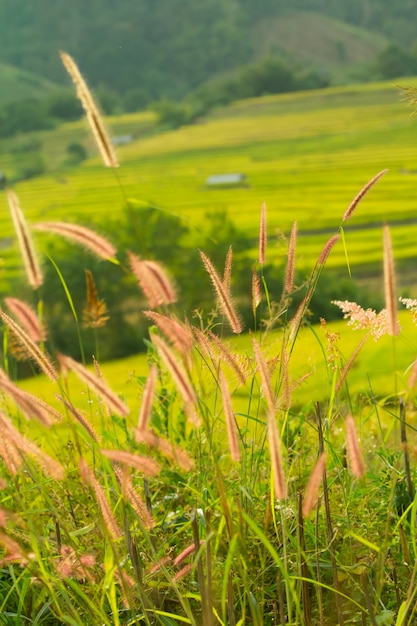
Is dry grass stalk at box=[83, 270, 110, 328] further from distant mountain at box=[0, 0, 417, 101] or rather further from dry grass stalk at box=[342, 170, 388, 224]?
distant mountain at box=[0, 0, 417, 101]

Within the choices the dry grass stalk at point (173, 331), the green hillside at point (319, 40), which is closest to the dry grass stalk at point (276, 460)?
the dry grass stalk at point (173, 331)

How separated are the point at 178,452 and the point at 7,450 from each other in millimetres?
271

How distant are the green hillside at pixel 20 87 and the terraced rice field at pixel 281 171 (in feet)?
8.21

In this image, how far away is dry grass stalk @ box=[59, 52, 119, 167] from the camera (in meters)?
1.17

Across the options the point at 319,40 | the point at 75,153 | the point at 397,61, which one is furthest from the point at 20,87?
the point at 397,61

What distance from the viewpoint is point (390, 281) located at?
89 centimetres

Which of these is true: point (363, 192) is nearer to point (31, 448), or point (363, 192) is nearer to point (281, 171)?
point (31, 448)

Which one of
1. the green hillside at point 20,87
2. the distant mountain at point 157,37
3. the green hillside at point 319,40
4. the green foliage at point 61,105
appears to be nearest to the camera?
the green foliage at point 61,105

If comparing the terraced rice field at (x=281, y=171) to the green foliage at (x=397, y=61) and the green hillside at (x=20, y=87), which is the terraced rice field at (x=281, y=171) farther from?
the green hillside at (x=20, y=87)

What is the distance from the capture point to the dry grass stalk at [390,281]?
845 millimetres

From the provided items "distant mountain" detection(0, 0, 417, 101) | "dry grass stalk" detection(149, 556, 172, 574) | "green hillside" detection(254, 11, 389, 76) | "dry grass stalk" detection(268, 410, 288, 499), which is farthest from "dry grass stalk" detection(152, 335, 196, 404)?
"green hillside" detection(254, 11, 389, 76)

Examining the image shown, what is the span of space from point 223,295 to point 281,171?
111ft

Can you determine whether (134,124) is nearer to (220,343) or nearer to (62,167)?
(62,167)

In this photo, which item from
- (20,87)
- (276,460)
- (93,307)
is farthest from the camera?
(20,87)
